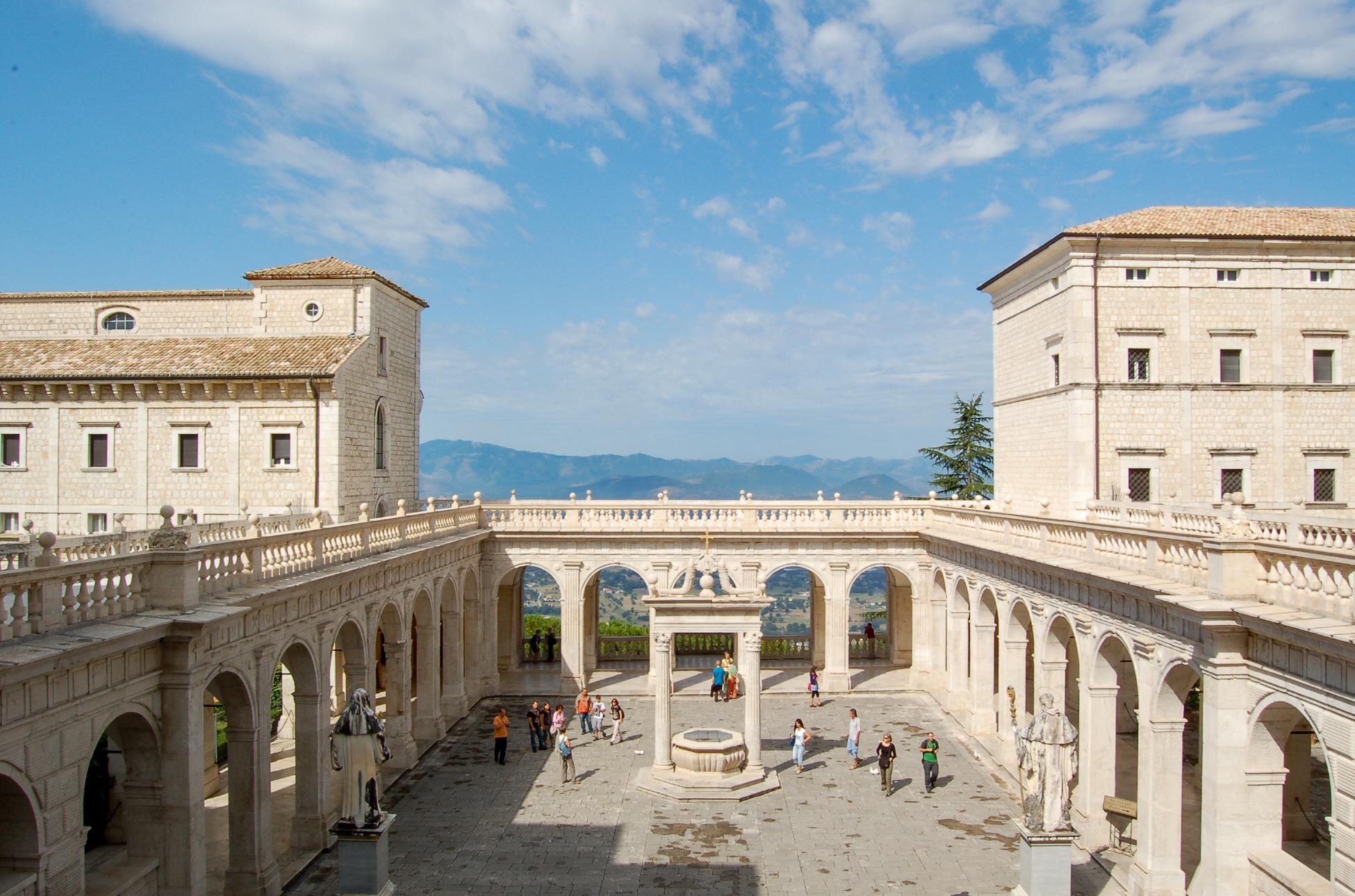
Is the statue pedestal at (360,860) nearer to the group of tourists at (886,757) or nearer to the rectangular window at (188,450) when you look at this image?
the group of tourists at (886,757)

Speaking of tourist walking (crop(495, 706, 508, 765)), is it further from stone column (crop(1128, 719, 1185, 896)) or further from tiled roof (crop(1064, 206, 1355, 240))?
tiled roof (crop(1064, 206, 1355, 240))

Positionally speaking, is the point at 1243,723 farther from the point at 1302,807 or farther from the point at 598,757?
the point at 598,757

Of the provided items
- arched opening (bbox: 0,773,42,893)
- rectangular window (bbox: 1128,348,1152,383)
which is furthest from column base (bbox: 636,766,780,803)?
rectangular window (bbox: 1128,348,1152,383)

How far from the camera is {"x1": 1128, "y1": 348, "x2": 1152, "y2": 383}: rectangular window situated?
30.2 metres

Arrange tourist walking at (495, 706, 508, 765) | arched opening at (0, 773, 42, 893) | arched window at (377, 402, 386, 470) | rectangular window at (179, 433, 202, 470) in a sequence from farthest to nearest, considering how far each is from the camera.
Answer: arched window at (377, 402, 386, 470)
rectangular window at (179, 433, 202, 470)
tourist walking at (495, 706, 508, 765)
arched opening at (0, 773, 42, 893)

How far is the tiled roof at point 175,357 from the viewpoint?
30000 mm

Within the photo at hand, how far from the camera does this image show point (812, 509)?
36.4 m

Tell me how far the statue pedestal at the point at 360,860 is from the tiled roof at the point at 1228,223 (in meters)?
25.3

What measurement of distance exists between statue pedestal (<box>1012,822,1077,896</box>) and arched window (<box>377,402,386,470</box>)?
25261 millimetres

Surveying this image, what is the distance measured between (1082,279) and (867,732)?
50.0ft

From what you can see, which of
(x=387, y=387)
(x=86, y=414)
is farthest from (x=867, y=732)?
(x=86, y=414)

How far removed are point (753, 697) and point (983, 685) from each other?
7867 mm

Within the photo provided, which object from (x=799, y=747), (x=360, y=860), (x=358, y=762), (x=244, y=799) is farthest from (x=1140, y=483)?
(x=244, y=799)

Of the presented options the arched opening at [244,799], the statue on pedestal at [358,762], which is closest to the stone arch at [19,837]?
the statue on pedestal at [358,762]
